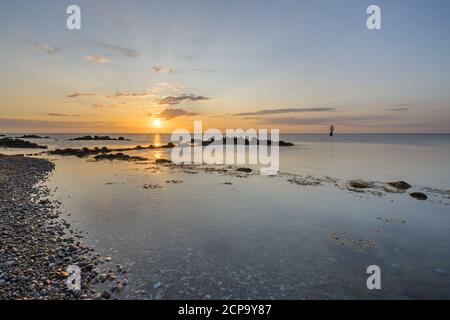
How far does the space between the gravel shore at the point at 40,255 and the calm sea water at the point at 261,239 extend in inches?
33.4

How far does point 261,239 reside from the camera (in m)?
12.0

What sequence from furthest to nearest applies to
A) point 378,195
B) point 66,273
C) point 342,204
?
point 378,195 → point 342,204 → point 66,273

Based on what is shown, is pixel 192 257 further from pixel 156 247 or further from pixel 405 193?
pixel 405 193

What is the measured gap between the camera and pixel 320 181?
27.2 metres

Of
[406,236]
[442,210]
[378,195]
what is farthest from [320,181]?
[406,236]

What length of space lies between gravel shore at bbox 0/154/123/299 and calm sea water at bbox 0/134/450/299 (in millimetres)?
847

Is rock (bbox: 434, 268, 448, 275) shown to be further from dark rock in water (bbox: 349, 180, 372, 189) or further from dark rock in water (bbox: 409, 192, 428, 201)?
dark rock in water (bbox: 349, 180, 372, 189)

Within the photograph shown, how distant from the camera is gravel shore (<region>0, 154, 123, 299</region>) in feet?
23.9

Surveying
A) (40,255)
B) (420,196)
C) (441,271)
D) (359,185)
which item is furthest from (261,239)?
(359,185)

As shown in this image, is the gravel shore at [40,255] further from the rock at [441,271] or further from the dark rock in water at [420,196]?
the dark rock in water at [420,196]

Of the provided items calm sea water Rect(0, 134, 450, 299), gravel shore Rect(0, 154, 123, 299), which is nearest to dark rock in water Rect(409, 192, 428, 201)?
calm sea water Rect(0, 134, 450, 299)

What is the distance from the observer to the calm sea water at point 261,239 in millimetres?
8258
